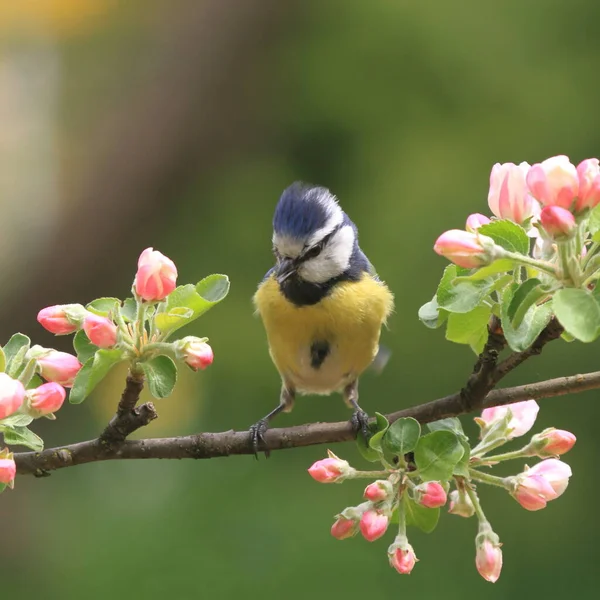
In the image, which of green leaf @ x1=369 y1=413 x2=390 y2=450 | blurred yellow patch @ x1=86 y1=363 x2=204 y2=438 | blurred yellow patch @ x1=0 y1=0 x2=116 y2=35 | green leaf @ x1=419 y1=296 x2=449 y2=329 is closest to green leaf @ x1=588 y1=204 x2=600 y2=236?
green leaf @ x1=419 y1=296 x2=449 y2=329

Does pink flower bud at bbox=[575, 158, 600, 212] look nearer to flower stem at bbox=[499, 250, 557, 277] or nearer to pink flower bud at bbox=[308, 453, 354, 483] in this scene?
flower stem at bbox=[499, 250, 557, 277]

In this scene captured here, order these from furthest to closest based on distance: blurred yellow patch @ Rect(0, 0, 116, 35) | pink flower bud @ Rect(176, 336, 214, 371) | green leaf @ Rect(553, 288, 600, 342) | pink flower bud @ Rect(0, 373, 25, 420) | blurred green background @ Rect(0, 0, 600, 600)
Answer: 1. blurred yellow patch @ Rect(0, 0, 116, 35)
2. blurred green background @ Rect(0, 0, 600, 600)
3. pink flower bud @ Rect(176, 336, 214, 371)
4. pink flower bud @ Rect(0, 373, 25, 420)
5. green leaf @ Rect(553, 288, 600, 342)

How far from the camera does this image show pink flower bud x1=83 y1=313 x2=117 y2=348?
Answer: 1.05m

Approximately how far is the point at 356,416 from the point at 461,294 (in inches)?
17.7

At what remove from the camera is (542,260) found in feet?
3.33

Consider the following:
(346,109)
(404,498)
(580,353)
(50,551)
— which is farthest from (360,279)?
(50,551)

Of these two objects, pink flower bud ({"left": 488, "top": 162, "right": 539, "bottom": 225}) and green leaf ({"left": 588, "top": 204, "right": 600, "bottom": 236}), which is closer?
green leaf ({"left": 588, "top": 204, "right": 600, "bottom": 236})

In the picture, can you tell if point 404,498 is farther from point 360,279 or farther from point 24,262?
point 24,262

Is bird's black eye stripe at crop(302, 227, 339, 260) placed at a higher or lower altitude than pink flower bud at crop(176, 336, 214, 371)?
lower

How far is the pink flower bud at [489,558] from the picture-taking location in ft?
3.74

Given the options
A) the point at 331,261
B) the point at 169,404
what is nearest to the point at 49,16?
the point at 169,404

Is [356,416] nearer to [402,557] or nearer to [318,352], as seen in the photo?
[402,557]

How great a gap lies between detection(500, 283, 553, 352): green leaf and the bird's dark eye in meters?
0.90

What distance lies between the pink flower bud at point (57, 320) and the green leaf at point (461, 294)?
1.40 feet
